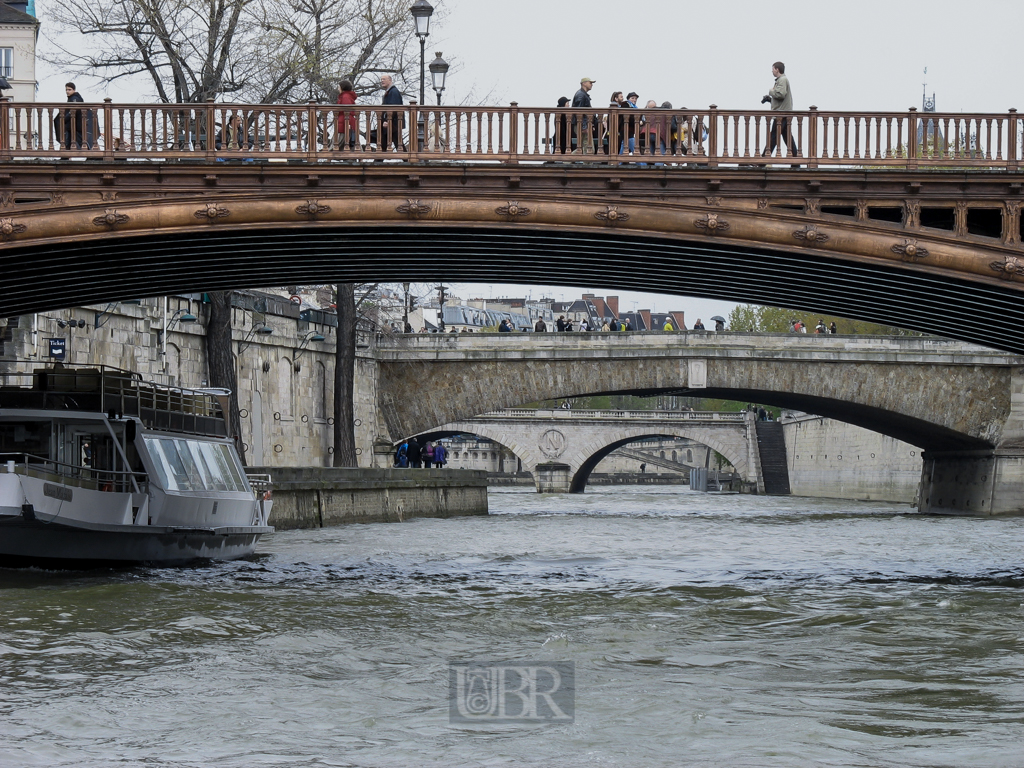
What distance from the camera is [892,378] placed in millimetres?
45312

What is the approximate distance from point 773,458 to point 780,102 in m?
57.7

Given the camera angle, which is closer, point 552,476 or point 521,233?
point 521,233

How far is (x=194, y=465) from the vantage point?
22.3 meters

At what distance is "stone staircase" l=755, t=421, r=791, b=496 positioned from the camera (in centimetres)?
7412

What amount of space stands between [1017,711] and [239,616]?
8.25 meters

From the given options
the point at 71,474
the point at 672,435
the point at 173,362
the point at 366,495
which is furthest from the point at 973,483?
the point at 71,474

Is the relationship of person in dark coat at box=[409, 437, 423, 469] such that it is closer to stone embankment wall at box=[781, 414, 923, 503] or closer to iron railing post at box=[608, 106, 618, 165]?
stone embankment wall at box=[781, 414, 923, 503]

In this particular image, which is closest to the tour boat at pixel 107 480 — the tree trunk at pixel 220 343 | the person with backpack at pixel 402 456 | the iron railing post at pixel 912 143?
the tree trunk at pixel 220 343

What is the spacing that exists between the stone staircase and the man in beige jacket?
5508 centimetres

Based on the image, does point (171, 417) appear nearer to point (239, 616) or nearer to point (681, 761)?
point (239, 616)

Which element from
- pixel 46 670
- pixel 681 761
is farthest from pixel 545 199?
pixel 681 761

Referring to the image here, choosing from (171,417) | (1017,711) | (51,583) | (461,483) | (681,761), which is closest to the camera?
(681,761)

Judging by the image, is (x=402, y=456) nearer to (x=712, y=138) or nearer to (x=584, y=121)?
(x=584, y=121)

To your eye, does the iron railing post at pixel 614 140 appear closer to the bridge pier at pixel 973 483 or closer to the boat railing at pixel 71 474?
the boat railing at pixel 71 474
